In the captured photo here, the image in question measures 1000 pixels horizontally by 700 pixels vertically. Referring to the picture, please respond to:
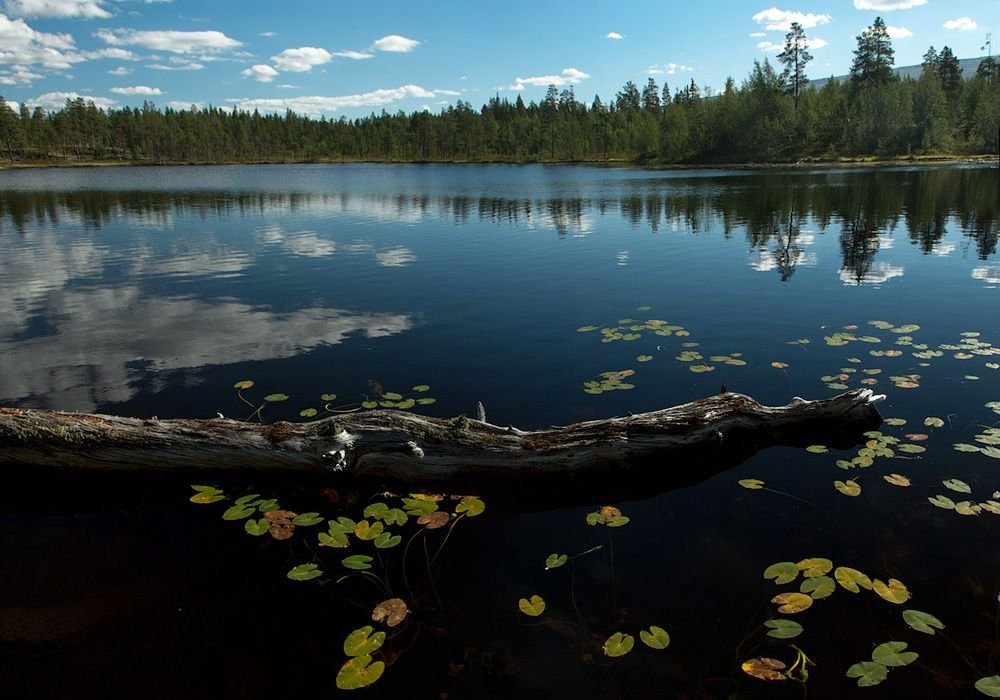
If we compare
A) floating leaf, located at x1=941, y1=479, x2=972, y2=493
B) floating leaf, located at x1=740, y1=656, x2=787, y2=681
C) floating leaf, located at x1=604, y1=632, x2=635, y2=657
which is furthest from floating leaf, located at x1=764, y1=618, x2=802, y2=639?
floating leaf, located at x1=941, y1=479, x2=972, y2=493

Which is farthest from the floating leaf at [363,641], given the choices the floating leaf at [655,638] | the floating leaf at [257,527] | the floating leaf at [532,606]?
the floating leaf at [655,638]

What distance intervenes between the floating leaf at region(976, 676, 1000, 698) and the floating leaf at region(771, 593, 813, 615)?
A: 1.28 meters

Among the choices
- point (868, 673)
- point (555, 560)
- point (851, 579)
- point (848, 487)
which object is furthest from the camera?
point (848, 487)

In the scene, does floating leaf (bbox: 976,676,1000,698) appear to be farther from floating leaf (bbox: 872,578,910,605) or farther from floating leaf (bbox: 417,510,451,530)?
floating leaf (bbox: 417,510,451,530)

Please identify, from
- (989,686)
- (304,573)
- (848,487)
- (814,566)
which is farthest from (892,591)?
(304,573)

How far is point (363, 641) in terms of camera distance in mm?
5156

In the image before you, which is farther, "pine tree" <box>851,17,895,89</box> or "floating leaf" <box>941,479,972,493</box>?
"pine tree" <box>851,17,895,89</box>

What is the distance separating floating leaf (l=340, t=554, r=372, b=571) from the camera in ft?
20.3

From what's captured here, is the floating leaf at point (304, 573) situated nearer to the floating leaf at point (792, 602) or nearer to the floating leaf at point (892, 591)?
the floating leaf at point (792, 602)

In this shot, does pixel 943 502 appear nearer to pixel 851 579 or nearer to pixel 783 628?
pixel 851 579

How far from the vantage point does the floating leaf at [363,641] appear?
5.04 metres

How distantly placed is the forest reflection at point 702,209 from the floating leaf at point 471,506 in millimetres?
17630

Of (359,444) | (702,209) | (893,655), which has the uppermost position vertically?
(702,209)

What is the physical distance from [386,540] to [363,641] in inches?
57.5
